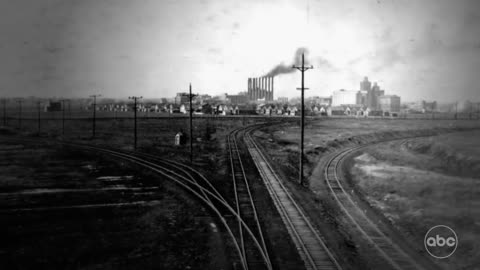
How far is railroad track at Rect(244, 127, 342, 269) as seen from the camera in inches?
478

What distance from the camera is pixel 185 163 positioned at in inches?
1241

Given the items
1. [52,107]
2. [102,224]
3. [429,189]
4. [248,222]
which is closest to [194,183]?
[102,224]

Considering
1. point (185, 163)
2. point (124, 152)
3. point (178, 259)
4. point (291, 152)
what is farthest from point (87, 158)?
point (178, 259)

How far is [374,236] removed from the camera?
15.3 m

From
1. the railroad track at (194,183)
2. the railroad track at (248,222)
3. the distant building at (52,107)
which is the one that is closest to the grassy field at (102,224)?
the railroad track at (194,183)

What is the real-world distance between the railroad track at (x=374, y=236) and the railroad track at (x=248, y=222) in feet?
14.0

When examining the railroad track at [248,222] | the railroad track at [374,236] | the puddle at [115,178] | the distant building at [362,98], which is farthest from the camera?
the distant building at [362,98]

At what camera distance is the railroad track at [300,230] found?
12.1 meters

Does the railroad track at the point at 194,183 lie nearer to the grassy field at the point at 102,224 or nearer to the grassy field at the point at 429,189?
the grassy field at the point at 102,224

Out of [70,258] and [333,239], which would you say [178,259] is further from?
[333,239]

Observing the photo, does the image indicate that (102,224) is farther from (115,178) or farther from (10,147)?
(10,147)

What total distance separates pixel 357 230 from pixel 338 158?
76.8 feet
